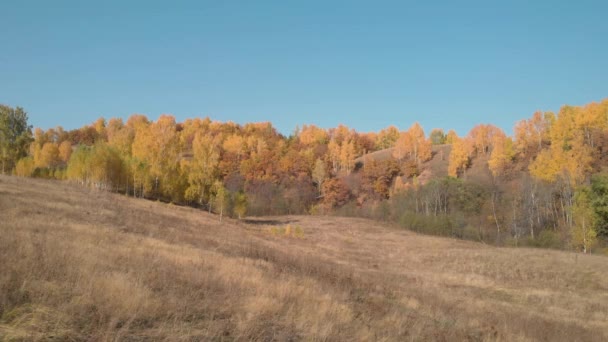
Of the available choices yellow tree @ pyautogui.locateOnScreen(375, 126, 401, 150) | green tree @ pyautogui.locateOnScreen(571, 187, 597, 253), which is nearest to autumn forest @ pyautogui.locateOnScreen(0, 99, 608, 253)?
green tree @ pyautogui.locateOnScreen(571, 187, 597, 253)

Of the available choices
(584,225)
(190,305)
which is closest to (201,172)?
(584,225)

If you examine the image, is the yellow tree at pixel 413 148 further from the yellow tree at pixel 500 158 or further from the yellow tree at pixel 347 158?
the yellow tree at pixel 500 158

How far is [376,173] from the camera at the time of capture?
110312mm

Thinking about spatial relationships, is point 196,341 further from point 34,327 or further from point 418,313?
point 418,313

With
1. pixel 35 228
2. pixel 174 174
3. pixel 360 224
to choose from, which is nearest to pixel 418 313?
pixel 35 228

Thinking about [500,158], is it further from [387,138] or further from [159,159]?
[159,159]

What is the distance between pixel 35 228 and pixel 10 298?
332 inches

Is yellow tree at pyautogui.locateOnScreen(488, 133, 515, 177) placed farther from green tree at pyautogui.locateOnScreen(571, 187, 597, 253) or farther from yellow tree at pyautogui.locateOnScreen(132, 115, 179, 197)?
yellow tree at pyautogui.locateOnScreen(132, 115, 179, 197)

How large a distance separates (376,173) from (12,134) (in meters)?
82.8

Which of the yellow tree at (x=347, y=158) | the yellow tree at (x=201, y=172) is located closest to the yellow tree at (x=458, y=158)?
the yellow tree at (x=347, y=158)

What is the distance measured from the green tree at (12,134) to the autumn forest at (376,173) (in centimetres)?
15

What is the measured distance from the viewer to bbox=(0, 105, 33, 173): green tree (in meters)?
52.2

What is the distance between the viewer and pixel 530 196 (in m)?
70.7

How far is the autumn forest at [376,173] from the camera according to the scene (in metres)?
53.7
